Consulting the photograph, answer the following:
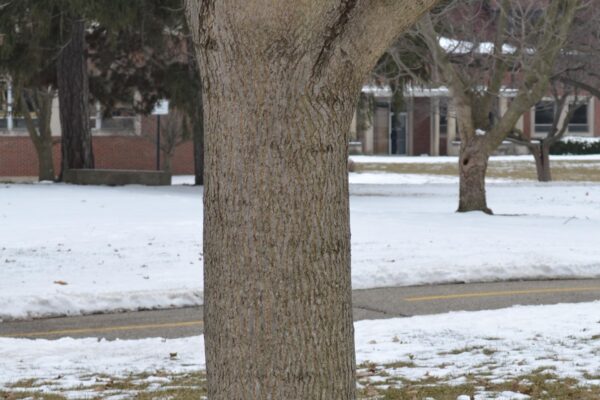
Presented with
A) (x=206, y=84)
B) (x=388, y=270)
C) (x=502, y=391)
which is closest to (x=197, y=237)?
(x=388, y=270)

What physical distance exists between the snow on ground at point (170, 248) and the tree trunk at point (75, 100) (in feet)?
15.6

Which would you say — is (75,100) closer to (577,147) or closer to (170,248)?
(170,248)

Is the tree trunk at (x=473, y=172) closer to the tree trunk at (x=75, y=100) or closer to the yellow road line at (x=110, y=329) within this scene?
the tree trunk at (x=75, y=100)

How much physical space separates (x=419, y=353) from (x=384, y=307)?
3205 millimetres

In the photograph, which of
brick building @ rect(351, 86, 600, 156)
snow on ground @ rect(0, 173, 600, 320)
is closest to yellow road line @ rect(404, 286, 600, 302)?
snow on ground @ rect(0, 173, 600, 320)

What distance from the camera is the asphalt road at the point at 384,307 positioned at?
1144 cm

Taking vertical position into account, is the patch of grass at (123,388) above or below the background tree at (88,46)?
below

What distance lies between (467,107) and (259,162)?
1883 centimetres

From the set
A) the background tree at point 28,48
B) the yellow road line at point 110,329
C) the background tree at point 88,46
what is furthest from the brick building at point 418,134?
the yellow road line at point 110,329

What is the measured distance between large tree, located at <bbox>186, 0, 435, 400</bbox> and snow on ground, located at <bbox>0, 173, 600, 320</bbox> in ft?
26.3

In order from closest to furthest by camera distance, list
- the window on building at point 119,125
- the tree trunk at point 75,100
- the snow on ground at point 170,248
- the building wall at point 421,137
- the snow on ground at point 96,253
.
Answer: the snow on ground at point 96,253 → the snow on ground at point 170,248 → the tree trunk at point 75,100 → the window on building at point 119,125 → the building wall at point 421,137

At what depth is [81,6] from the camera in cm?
2527

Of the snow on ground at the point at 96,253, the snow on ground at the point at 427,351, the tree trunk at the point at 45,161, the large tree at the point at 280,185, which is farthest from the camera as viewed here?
the tree trunk at the point at 45,161

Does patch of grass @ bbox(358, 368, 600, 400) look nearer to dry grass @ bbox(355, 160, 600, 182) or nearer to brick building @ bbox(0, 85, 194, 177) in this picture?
dry grass @ bbox(355, 160, 600, 182)
